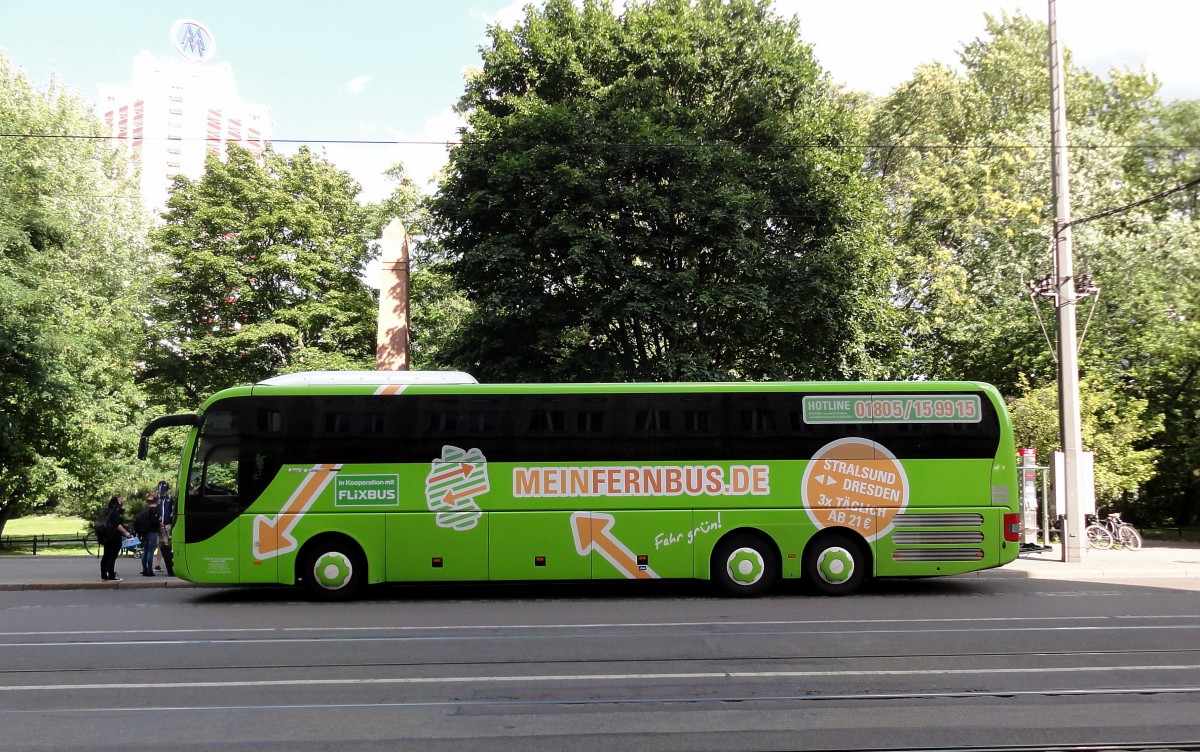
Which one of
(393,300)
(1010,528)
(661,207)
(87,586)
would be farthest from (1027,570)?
(87,586)

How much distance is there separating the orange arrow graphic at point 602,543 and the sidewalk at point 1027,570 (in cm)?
703

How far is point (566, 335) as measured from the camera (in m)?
24.8

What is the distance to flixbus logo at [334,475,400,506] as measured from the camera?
13.5m

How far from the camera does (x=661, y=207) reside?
2203cm

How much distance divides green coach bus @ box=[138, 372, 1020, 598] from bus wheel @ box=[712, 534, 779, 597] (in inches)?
0.9

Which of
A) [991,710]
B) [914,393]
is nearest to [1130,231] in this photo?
[914,393]

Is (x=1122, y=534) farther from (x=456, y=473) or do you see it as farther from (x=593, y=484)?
(x=456, y=473)

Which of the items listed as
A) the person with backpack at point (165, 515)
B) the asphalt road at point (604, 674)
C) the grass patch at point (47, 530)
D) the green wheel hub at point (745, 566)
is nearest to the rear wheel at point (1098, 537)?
the asphalt road at point (604, 674)

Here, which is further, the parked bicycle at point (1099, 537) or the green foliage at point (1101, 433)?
the green foliage at point (1101, 433)

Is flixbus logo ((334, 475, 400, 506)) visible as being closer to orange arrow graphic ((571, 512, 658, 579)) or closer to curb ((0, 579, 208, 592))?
orange arrow graphic ((571, 512, 658, 579))

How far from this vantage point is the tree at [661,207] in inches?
883

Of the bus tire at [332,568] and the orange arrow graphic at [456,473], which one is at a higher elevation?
the orange arrow graphic at [456,473]

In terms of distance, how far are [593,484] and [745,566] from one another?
8.42 feet

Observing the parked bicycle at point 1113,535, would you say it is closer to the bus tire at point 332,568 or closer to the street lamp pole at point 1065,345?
the street lamp pole at point 1065,345
